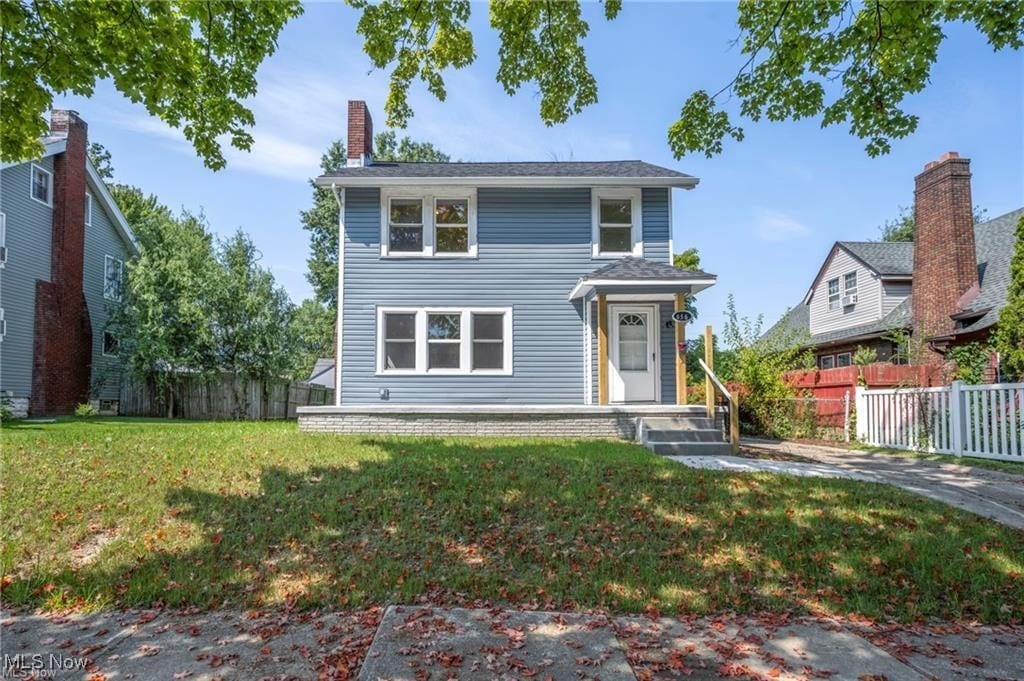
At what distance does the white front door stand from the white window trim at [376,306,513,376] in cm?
226

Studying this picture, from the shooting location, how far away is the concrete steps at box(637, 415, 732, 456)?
9.18 metres

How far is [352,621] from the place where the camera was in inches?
145

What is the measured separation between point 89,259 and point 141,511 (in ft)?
57.5

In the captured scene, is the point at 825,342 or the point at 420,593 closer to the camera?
the point at 420,593

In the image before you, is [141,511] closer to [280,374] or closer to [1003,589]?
[1003,589]

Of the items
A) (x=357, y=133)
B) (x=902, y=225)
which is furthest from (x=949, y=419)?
(x=902, y=225)

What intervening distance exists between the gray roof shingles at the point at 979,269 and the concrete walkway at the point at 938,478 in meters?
5.14

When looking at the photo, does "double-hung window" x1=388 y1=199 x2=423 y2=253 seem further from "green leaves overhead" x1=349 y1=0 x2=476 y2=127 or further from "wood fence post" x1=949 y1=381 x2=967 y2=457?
"wood fence post" x1=949 y1=381 x2=967 y2=457

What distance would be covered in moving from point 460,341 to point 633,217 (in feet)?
15.7

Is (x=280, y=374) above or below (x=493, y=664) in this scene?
above

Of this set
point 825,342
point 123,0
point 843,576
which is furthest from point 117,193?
point 843,576

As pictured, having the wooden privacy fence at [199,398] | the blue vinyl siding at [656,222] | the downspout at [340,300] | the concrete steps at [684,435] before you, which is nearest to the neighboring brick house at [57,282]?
the wooden privacy fence at [199,398]

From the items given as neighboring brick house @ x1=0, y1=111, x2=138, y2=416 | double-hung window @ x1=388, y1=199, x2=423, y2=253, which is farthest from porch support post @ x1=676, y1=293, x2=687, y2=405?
neighboring brick house @ x1=0, y1=111, x2=138, y2=416

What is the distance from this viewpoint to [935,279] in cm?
1524
